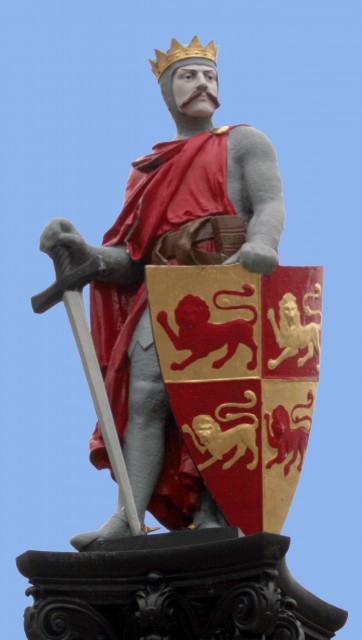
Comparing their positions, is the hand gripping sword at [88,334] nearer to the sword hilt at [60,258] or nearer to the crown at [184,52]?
the sword hilt at [60,258]

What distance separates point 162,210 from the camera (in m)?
12.8

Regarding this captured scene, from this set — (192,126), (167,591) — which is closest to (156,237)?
(192,126)

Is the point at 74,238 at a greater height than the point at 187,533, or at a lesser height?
greater

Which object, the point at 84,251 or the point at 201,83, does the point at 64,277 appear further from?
the point at 201,83

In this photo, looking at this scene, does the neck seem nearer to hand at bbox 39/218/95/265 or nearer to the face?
the face

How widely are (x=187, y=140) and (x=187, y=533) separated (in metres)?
2.07

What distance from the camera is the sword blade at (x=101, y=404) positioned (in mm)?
12391

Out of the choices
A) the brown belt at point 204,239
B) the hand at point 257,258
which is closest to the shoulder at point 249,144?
the brown belt at point 204,239

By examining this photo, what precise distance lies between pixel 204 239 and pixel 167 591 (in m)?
1.78

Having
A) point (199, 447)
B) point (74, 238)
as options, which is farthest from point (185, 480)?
point (74, 238)

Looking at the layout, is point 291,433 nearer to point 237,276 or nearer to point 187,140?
point 237,276

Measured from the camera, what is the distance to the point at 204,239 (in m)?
12.6

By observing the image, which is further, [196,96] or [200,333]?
[196,96]

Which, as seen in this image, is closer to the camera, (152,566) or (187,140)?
(152,566)
